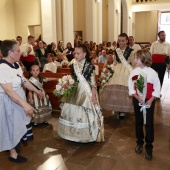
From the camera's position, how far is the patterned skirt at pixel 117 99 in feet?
15.5

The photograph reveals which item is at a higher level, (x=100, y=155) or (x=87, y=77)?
(x=87, y=77)

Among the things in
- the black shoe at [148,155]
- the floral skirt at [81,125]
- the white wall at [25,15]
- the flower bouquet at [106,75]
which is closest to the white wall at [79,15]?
the white wall at [25,15]

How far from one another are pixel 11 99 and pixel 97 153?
1418mm

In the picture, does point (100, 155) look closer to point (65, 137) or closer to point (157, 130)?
point (65, 137)

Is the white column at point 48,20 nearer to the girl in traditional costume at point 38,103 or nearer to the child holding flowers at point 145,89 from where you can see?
the girl in traditional costume at point 38,103

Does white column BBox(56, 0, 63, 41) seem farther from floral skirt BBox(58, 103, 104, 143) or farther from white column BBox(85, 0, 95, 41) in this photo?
floral skirt BBox(58, 103, 104, 143)

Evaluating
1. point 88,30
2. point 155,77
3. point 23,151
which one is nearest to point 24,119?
point 23,151

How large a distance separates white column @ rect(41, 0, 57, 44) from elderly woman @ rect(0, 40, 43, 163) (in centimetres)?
643

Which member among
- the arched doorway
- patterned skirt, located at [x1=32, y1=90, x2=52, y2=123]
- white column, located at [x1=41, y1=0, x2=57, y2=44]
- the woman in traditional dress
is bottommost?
patterned skirt, located at [x1=32, y1=90, x2=52, y2=123]

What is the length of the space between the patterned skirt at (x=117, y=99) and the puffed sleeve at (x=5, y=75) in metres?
2.38

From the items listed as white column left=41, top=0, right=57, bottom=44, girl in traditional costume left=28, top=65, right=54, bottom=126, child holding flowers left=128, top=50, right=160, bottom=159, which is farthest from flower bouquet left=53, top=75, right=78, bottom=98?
white column left=41, top=0, right=57, bottom=44

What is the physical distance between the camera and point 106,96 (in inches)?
193

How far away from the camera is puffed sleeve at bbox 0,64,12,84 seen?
2.83 m

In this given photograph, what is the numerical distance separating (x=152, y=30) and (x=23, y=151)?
2082 centimetres
